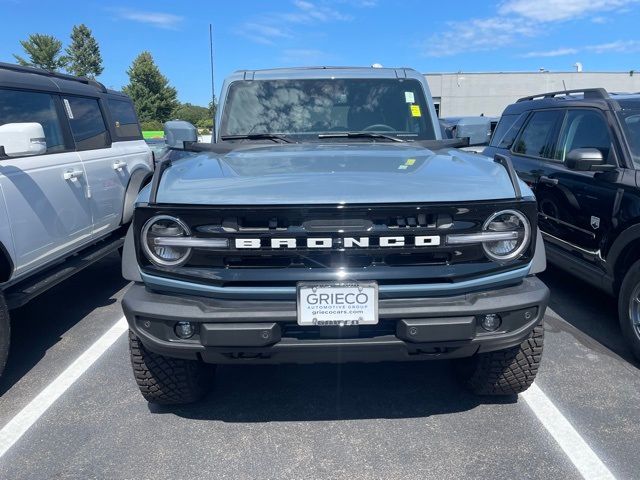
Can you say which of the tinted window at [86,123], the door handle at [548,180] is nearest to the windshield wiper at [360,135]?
the door handle at [548,180]

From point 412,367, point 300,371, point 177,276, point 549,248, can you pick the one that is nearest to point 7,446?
point 177,276

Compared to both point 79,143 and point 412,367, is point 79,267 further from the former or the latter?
point 412,367

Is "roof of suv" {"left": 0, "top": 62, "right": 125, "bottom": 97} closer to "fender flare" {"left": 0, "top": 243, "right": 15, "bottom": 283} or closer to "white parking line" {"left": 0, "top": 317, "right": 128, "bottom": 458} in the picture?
"fender flare" {"left": 0, "top": 243, "right": 15, "bottom": 283}

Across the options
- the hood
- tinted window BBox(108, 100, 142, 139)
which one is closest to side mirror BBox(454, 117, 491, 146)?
the hood

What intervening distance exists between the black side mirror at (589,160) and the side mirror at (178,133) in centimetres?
295

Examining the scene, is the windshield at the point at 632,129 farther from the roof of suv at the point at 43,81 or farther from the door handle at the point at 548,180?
the roof of suv at the point at 43,81

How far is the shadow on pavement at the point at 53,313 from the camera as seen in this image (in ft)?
12.9

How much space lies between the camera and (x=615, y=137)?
4195 mm

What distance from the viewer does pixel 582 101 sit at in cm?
482

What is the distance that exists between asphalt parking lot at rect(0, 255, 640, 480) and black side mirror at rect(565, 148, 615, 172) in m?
1.33

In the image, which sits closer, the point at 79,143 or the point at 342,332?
the point at 342,332

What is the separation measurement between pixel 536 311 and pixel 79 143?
4270mm

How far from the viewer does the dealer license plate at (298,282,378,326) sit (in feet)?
7.81

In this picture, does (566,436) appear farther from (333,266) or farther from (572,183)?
(572,183)
